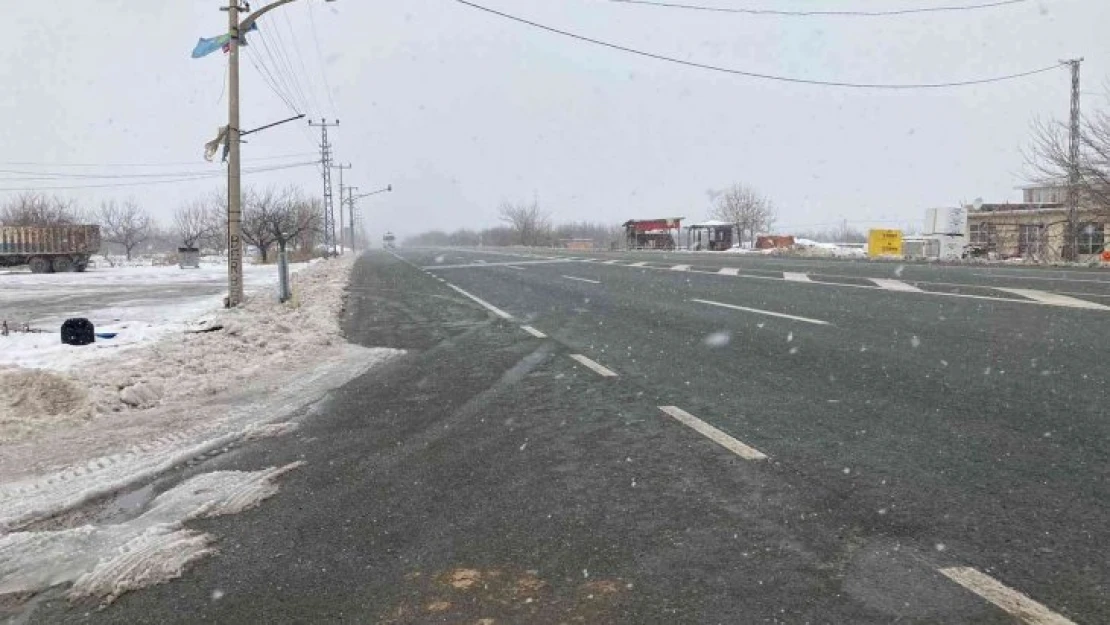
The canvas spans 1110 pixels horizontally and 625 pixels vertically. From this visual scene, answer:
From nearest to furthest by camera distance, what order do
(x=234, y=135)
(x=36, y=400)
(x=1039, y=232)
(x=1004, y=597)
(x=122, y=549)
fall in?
(x=1004, y=597) → (x=122, y=549) → (x=36, y=400) → (x=234, y=135) → (x=1039, y=232)

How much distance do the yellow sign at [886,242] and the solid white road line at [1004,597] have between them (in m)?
Answer: 39.7

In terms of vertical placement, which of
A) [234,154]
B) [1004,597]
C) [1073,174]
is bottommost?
[1004,597]

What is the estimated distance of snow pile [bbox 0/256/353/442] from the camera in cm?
592

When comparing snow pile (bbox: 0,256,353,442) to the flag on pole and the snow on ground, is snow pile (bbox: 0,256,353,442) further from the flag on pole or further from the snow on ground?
the flag on pole

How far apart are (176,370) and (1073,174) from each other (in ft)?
107

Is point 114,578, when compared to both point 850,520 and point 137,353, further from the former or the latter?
point 137,353

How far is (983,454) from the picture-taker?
4066 millimetres

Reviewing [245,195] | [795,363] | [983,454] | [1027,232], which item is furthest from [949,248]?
[245,195]

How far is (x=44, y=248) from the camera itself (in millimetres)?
35375

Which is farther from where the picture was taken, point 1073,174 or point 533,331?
point 1073,174

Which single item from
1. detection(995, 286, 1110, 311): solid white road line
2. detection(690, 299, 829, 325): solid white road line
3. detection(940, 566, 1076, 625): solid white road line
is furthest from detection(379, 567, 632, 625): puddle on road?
detection(995, 286, 1110, 311): solid white road line

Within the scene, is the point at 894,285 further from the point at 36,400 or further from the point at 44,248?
the point at 44,248

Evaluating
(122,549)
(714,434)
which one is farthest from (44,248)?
(714,434)

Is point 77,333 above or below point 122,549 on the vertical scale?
above
